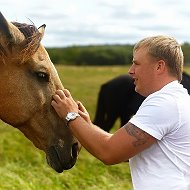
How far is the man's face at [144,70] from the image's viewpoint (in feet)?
8.34

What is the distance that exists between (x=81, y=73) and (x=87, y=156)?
98.0 feet

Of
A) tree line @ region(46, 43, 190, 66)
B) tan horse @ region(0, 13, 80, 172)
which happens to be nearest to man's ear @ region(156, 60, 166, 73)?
tan horse @ region(0, 13, 80, 172)

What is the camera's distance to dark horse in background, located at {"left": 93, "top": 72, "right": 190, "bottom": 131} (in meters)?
8.61

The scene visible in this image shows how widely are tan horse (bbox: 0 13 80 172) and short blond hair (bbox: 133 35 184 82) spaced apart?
0.88 m

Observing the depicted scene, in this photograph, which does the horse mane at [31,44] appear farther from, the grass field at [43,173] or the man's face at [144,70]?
the grass field at [43,173]

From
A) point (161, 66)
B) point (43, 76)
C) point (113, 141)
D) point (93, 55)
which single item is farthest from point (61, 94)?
point (93, 55)

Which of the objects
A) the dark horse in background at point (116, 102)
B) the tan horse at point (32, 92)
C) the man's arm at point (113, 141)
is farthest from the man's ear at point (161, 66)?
the dark horse in background at point (116, 102)

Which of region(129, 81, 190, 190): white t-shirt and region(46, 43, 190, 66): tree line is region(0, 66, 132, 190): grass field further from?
region(46, 43, 190, 66): tree line

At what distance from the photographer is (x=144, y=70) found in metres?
2.56

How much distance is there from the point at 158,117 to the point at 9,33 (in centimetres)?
116

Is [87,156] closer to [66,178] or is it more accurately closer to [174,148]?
[66,178]

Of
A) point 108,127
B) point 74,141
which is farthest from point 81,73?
point 74,141

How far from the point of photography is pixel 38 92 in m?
3.25

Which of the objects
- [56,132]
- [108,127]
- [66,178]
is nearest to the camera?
[56,132]
